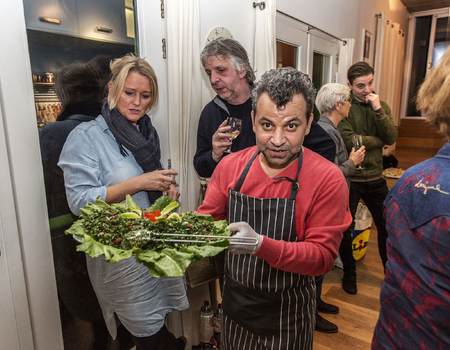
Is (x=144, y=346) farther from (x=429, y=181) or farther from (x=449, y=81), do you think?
(x=449, y=81)

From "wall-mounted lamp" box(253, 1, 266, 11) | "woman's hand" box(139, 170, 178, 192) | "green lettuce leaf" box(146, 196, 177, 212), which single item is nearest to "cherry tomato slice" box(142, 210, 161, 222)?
"green lettuce leaf" box(146, 196, 177, 212)

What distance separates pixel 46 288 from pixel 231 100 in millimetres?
1416

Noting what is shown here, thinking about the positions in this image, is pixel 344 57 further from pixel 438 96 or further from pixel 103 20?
pixel 438 96

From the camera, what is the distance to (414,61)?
8625mm

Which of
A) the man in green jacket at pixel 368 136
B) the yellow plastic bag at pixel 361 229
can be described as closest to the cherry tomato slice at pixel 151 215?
the man in green jacket at pixel 368 136

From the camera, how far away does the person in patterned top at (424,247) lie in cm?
84

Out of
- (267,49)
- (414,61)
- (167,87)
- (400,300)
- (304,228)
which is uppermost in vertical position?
(414,61)

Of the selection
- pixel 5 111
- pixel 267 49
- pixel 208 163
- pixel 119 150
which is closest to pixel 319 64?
pixel 267 49

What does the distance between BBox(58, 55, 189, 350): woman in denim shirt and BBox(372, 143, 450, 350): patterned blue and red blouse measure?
1003 millimetres

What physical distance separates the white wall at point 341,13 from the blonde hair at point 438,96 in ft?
8.79

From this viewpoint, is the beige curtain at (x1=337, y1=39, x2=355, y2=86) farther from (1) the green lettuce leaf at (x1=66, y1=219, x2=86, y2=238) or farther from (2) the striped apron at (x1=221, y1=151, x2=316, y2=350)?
(1) the green lettuce leaf at (x1=66, y1=219, x2=86, y2=238)

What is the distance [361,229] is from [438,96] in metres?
2.61

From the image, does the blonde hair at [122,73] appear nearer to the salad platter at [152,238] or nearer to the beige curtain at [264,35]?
the salad platter at [152,238]

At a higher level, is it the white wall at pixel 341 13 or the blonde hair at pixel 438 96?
the white wall at pixel 341 13
